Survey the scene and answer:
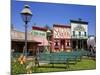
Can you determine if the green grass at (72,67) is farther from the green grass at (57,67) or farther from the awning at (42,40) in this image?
the awning at (42,40)

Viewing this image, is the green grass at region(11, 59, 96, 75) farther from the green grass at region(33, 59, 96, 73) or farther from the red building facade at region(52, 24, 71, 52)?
the red building facade at region(52, 24, 71, 52)

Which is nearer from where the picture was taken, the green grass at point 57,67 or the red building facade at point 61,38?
the green grass at point 57,67

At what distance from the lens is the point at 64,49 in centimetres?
302

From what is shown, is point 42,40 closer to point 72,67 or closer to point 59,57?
point 59,57

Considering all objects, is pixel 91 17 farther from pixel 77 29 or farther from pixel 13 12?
pixel 13 12

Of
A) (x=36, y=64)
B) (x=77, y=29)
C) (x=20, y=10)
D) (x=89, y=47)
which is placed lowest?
(x=36, y=64)

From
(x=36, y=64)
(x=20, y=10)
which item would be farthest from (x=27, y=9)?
(x=36, y=64)

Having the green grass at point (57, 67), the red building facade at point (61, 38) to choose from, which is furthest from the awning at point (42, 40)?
the green grass at point (57, 67)

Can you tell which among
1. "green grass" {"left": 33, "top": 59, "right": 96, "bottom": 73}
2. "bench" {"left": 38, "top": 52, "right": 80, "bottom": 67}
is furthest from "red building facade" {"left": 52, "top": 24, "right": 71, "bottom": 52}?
"green grass" {"left": 33, "top": 59, "right": 96, "bottom": 73}

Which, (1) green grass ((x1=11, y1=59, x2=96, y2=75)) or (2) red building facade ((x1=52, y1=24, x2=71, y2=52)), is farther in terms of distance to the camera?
(2) red building facade ((x1=52, y1=24, x2=71, y2=52))

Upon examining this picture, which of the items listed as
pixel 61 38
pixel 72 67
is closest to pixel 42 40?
pixel 61 38

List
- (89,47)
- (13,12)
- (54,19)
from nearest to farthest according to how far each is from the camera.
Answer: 1. (13,12)
2. (54,19)
3. (89,47)

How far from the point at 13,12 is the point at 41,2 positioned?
0.38 meters

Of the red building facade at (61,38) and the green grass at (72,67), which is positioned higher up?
the red building facade at (61,38)
